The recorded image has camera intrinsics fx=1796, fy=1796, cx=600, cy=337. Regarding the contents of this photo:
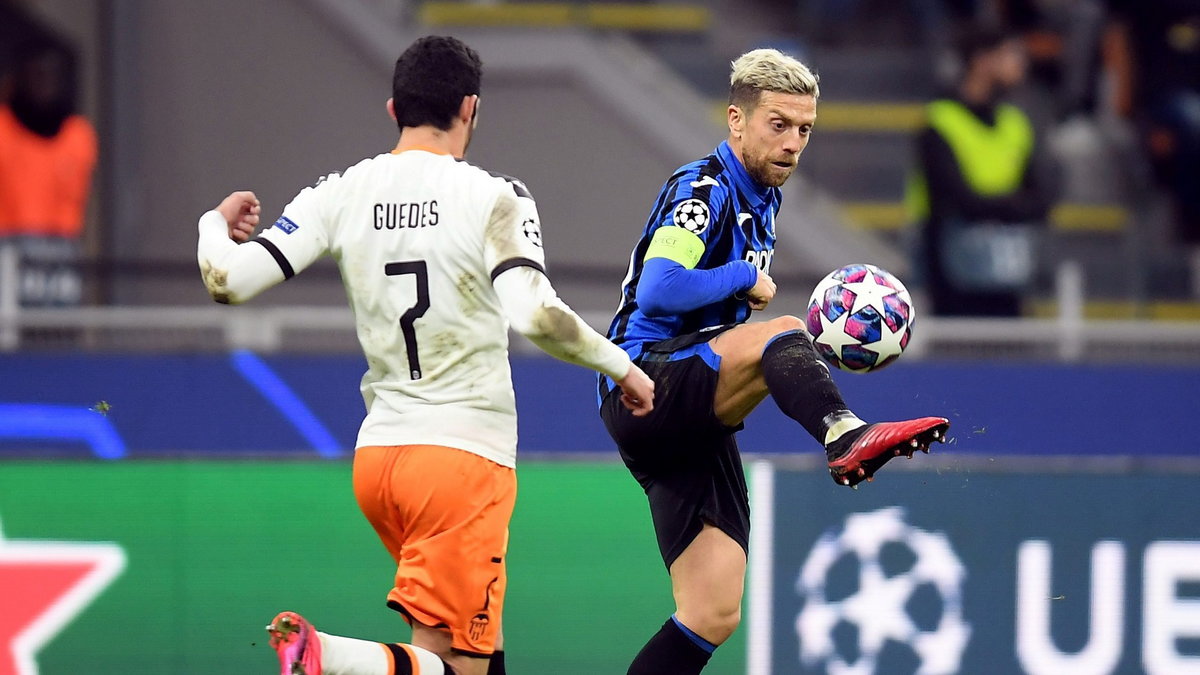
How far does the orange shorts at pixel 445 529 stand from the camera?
458 centimetres

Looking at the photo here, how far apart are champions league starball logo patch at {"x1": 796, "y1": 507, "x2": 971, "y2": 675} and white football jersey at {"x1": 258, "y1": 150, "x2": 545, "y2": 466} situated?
1819 millimetres

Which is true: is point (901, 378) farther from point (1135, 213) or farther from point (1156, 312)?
point (1135, 213)

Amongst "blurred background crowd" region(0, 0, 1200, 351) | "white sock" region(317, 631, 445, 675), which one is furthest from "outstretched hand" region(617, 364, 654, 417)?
"blurred background crowd" region(0, 0, 1200, 351)

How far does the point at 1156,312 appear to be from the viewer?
993cm

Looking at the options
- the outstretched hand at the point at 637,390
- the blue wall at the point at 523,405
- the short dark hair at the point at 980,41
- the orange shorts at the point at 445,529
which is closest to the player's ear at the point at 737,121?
the outstretched hand at the point at 637,390

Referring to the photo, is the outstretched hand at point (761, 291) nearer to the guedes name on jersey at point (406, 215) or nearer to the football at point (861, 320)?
the football at point (861, 320)

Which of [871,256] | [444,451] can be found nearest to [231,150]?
[871,256]

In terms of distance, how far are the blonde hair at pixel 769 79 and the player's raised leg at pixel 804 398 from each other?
2.11 feet

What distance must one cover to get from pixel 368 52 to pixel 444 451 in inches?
238

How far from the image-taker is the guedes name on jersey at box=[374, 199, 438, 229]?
4.55 metres

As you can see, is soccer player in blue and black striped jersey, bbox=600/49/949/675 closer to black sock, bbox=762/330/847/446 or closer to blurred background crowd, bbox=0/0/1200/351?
black sock, bbox=762/330/847/446

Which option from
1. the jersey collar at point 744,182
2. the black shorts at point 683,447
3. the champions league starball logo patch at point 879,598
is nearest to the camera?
the black shorts at point 683,447

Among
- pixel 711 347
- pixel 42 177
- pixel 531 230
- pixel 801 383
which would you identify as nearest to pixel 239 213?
pixel 531 230

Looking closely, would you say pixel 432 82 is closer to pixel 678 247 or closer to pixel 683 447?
pixel 678 247
